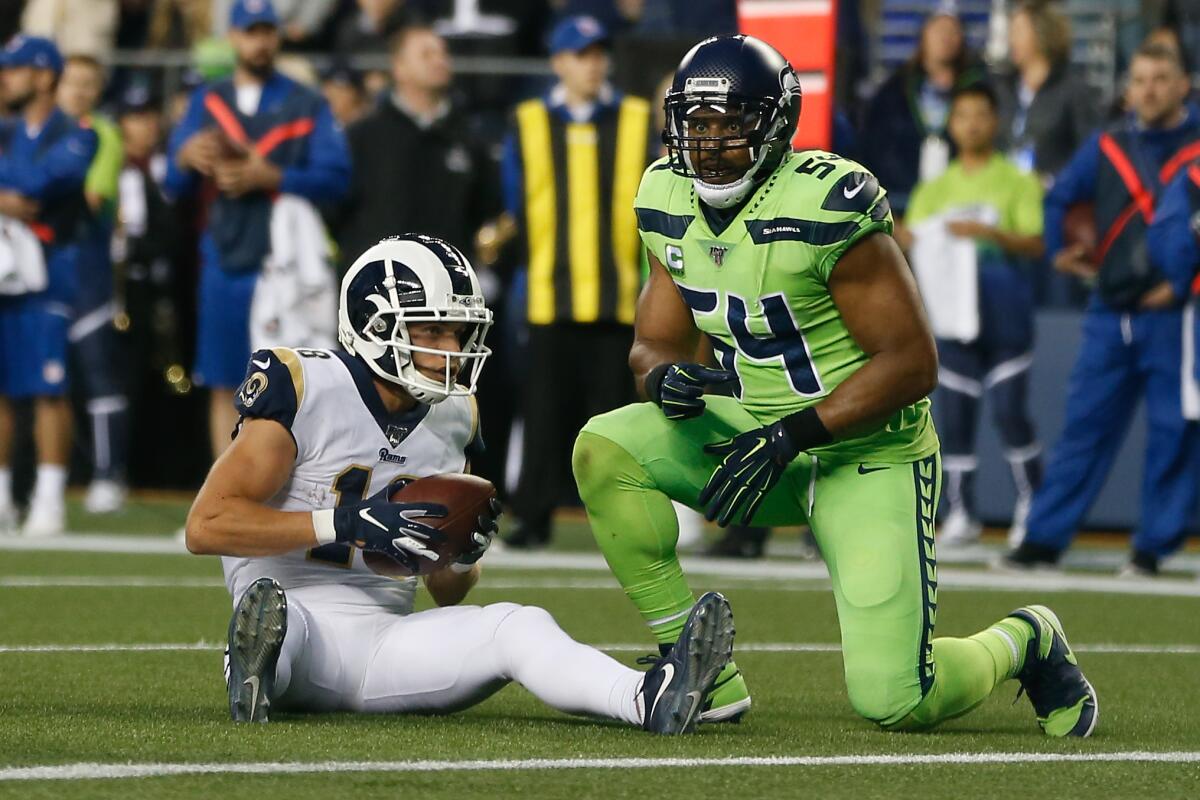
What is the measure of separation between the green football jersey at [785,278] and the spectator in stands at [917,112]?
570cm

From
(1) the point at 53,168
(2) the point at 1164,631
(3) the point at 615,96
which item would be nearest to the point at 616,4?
(3) the point at 615,96

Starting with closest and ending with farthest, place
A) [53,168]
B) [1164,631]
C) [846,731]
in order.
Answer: [846,731] → [1164,631] → [53,168]

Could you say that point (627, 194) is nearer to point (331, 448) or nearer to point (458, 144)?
point (458, 144)

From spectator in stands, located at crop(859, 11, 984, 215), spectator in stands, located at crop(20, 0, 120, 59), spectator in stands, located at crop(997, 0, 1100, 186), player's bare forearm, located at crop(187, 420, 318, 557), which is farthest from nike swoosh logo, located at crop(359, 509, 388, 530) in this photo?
spectator in stands, located at crop(20, 0, 120, 59)

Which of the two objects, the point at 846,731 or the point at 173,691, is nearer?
the point at 846,731

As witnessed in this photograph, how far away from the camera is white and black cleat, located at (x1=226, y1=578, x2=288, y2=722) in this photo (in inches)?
153

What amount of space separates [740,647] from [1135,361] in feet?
10.1

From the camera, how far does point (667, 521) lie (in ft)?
14.3

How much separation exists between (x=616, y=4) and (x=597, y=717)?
26.5ft

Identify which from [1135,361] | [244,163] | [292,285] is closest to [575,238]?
[292,285]

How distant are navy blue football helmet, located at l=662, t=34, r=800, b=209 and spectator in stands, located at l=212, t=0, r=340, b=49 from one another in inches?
328

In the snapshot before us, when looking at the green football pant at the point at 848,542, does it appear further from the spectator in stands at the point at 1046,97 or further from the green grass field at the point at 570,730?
the spectator in stands at the point at 1046,97

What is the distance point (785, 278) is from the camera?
4332 mm

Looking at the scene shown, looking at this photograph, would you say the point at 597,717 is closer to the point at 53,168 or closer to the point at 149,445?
the point at 53,168
